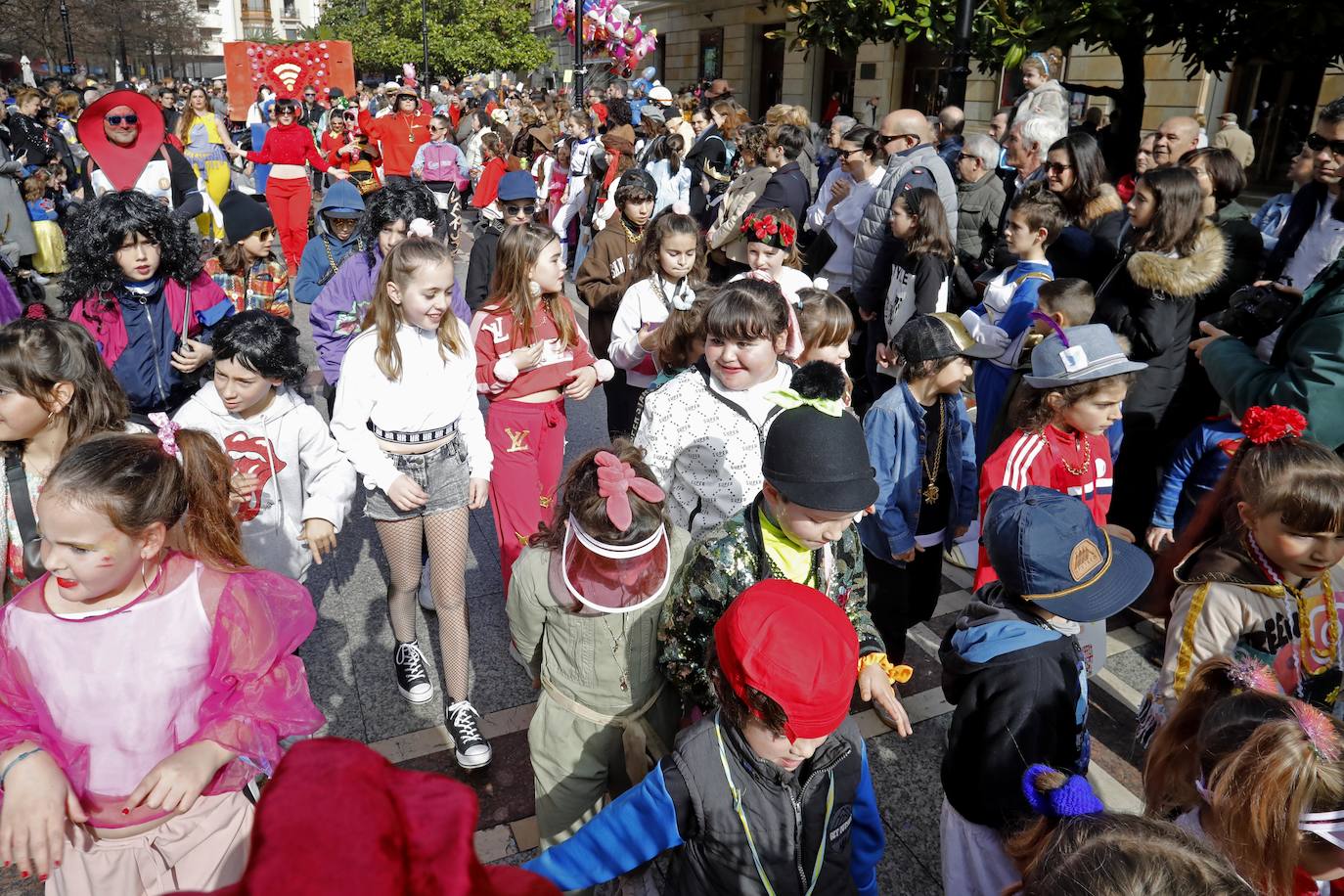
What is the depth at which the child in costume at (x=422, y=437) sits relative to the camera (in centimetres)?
341

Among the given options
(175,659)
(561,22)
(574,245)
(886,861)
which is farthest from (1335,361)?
(561,22)

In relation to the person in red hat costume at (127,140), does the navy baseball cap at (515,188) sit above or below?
below

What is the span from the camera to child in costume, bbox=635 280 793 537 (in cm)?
327

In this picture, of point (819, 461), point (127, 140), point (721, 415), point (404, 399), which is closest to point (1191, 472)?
point (721, 415)

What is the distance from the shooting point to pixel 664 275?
4500 millimetres

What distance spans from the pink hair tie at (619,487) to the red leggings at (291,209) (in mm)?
8857

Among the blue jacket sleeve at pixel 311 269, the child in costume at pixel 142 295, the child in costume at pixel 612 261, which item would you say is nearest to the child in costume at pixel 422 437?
the child in costume at pixel 142 295

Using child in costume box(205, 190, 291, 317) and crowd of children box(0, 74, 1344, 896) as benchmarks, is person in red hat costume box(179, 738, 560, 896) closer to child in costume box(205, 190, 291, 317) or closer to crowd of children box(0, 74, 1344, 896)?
crowd of children box(0, 74, 1344, 896)

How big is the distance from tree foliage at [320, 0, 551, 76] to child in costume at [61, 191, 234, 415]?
38.7m

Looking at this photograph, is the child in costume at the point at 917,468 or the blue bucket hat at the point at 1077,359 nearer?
the blue bucket hat at the point at 1077,359

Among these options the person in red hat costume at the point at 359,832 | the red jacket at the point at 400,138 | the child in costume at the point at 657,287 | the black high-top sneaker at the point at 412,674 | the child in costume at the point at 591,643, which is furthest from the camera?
the red jacket at the point at 400,138

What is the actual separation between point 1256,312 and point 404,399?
3684 millimetres

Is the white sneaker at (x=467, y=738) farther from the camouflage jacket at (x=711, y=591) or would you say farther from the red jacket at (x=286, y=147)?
the red jacket at (x=286, y=147)

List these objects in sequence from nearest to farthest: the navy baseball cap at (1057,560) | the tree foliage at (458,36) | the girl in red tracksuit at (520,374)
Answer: the navy baseball cap at (1057,560) → the girl in red tracksuit at (520,374) → the tree foliage at (458,36)
